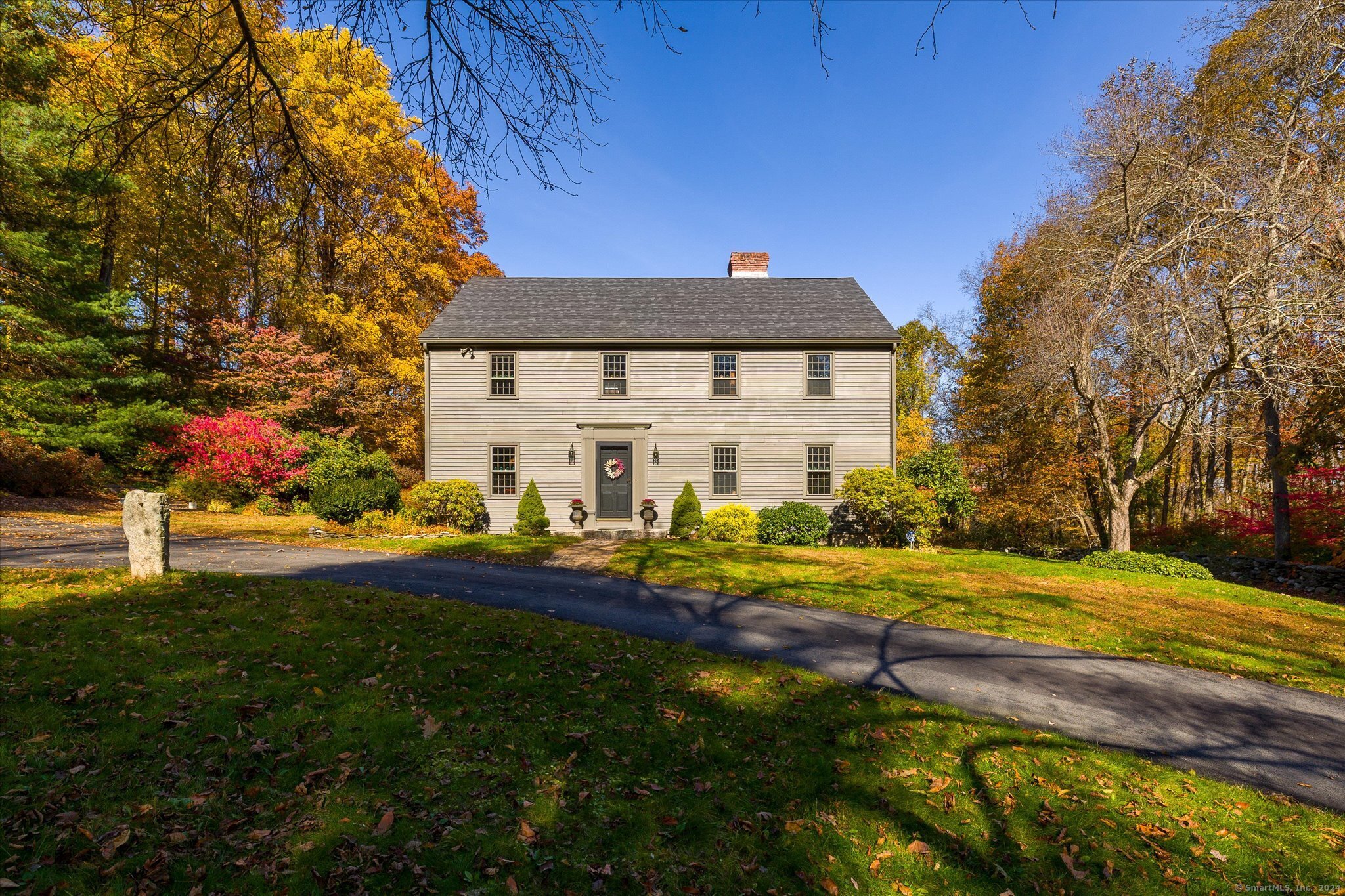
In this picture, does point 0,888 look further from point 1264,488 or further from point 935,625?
point 1264,488

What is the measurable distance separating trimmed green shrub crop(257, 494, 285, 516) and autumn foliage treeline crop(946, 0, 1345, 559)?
25500 millimetres

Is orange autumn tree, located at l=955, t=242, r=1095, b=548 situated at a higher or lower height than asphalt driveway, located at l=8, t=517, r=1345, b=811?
higher

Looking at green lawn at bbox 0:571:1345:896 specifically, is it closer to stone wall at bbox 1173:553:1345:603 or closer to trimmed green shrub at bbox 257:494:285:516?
trimmed green shrub at bbox 257:494:285:516

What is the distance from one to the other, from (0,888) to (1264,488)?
31609 millimetres

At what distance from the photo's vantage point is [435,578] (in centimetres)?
927

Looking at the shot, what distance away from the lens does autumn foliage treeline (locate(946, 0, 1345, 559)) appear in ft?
37.8

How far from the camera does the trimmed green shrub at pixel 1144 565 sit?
42.5ft

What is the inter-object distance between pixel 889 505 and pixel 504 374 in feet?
45.2

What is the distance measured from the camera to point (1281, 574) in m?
14.5

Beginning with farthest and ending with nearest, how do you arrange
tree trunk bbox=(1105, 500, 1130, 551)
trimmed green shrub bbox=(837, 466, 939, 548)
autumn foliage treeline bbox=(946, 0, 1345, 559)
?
trimmed green shrub bbox=(837, 466, 939, 548)
tree trunk bbox=(1105, 500, 1130, 551)
autumn foliage treeline bbox=(946, 0, 1345, 559)

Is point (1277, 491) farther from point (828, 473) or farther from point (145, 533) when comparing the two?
point (145, 533)

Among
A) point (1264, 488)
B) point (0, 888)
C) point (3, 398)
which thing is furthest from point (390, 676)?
point (1264, 488)

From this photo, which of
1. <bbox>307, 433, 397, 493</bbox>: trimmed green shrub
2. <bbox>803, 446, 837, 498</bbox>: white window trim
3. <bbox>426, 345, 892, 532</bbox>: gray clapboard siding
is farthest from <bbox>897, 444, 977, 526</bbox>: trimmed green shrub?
<bbox>307, 433, 397, 493</bbox>: trimmed green shrub

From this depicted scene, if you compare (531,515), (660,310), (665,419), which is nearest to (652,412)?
(665,419)
